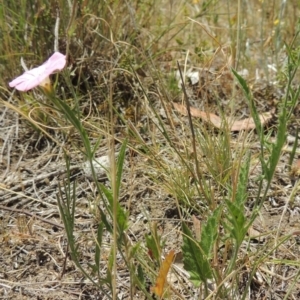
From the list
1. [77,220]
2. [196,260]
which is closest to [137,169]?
[77,220]

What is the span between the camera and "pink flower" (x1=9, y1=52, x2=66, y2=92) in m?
0.86

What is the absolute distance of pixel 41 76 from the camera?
0.88 meters

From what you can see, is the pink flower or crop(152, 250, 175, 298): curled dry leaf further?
crop(152, 250, 175, 298): curled dry leaf

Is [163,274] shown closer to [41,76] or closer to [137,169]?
[41,76]

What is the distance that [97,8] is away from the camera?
1901 millimetres

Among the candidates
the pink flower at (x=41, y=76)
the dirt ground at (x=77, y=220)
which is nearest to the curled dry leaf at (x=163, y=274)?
the dirt ground at (x=77, y=220)

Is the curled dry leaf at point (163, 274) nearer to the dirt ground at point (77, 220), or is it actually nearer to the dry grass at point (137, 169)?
the dry grass at point (137, 169)

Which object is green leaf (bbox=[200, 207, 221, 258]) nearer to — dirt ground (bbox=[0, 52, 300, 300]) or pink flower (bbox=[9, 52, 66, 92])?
dirt ground (bbox=[0, 52, 300, 300])

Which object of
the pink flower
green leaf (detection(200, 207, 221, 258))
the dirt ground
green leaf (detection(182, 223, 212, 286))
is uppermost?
the pink flower

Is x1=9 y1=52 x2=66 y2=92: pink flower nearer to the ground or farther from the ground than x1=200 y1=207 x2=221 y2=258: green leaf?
farther from the ground

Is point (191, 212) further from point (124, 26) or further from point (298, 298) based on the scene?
point (124, 26)

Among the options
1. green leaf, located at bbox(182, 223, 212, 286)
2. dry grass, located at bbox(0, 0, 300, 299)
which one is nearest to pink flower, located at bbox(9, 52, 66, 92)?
dry grass, located at bbox(0, 0, 300, 299)

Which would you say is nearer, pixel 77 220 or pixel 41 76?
pixel 41 76

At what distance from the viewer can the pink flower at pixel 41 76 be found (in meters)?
0.86
